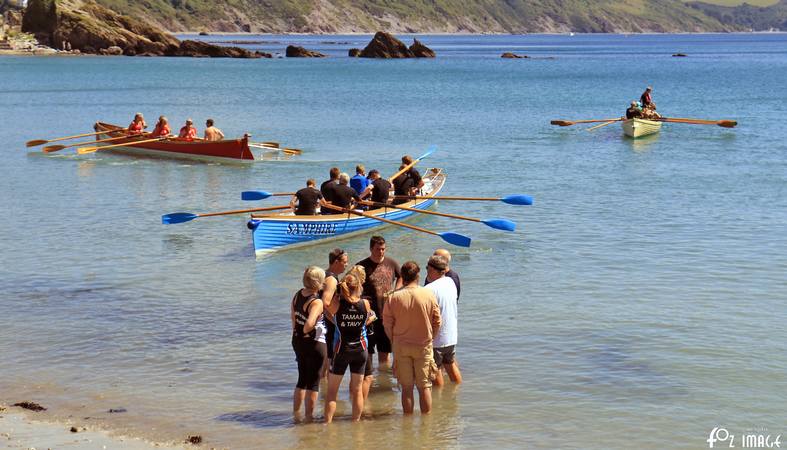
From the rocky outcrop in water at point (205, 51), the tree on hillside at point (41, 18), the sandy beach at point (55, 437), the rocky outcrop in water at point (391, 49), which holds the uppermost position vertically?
the tree on hillside at point (41, 18)

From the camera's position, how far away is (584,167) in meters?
36.5

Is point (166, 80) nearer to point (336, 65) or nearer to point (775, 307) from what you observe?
point (336, 65)

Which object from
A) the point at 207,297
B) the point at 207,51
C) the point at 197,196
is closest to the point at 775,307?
the point at 207,297

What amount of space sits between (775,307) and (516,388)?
6.75 metres

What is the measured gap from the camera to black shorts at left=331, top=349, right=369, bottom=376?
37.0 ft

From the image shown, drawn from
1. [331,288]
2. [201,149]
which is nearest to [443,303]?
[331,288]

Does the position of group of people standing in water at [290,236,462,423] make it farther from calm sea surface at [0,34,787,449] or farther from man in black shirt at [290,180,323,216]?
man in black shirt at [290,180,323,216]

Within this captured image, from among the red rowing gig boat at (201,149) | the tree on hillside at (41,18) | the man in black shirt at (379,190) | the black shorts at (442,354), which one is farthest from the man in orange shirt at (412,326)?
the tree on hillside at (41,18)

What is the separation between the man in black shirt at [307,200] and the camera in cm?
2138

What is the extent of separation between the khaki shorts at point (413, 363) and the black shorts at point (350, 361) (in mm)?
391

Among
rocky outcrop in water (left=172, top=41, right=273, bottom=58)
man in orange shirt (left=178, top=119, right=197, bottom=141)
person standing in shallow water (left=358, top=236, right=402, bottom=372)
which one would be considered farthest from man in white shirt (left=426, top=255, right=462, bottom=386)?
rocky outcrop in water (left=172, top=41, right=273, bottom=58)

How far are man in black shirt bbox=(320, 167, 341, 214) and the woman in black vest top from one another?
9.74 meters

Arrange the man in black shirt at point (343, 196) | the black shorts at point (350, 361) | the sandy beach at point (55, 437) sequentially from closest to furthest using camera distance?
the sandy beach at point (55, 437), the black shorts at point (350, 361), the man in black shirt at point (343, 196)

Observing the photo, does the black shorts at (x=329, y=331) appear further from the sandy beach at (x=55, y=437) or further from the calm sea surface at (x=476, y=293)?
the sandy beach at (x=55, y=437)
